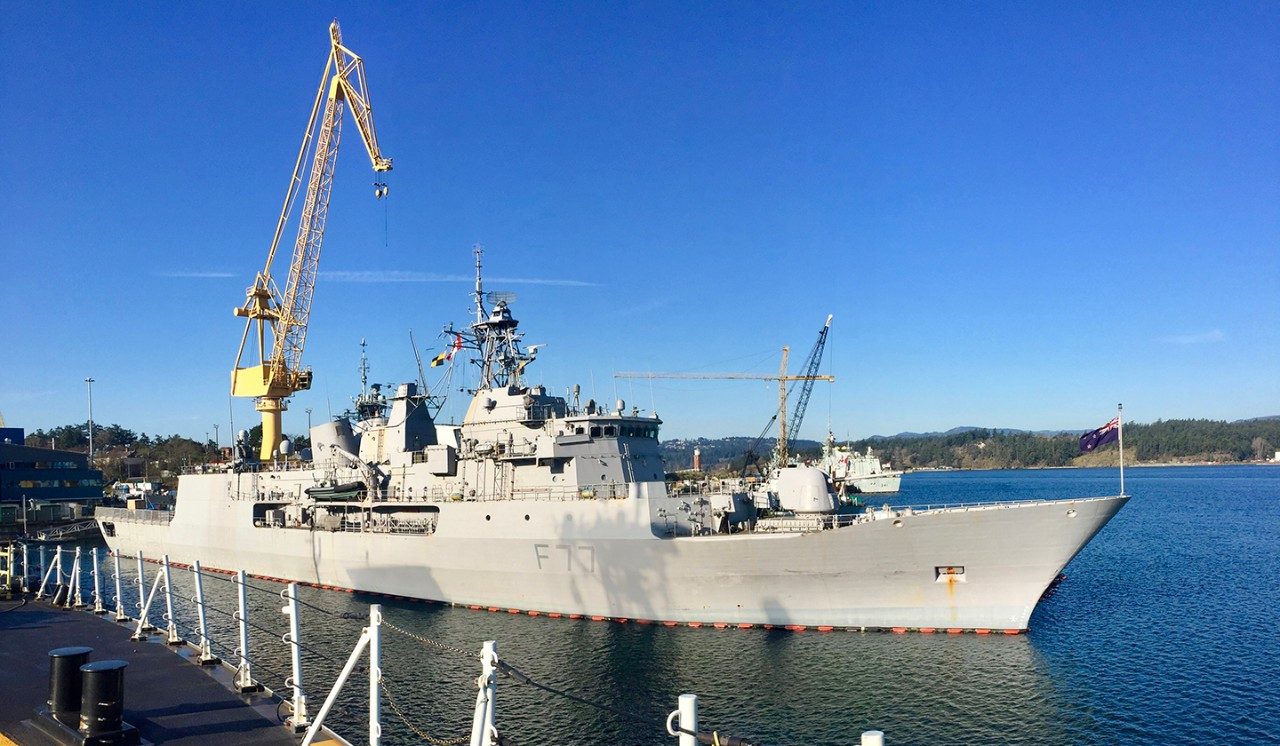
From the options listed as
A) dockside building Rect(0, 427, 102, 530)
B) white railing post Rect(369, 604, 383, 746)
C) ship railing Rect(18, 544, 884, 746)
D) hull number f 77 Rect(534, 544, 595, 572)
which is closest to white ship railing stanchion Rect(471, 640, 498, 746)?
ship railing Rect(18, 544, 884, 746)

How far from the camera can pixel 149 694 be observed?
8.48m

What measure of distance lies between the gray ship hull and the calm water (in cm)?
65

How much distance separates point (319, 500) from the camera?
107 ft

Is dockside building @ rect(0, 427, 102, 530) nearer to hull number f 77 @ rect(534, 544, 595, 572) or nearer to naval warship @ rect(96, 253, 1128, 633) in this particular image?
naval warship @ rect(96, 253, 1128, 633)

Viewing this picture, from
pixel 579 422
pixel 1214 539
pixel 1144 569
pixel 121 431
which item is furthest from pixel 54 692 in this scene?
pixel 121 431

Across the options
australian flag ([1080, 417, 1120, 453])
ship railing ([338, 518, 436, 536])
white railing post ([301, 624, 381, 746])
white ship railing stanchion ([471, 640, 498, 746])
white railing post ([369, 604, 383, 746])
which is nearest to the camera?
white ship railing stanchion ([471, 640, 498, 746])

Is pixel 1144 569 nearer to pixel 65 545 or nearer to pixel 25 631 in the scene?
pixel 25 631

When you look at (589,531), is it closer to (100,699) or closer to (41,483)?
(100,699)

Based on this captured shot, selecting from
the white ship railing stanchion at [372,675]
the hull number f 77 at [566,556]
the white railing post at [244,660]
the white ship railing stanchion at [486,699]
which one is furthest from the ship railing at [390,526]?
the white ship railing stanchion at [486,699]

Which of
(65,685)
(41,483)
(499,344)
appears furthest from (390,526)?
(41,483)

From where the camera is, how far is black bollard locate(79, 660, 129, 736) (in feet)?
21.0

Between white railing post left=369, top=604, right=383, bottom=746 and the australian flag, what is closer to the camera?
white railing post left=369, top=604, right=383, bottom=746

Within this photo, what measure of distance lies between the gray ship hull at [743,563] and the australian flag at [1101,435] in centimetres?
177

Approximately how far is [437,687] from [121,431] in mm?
135151
